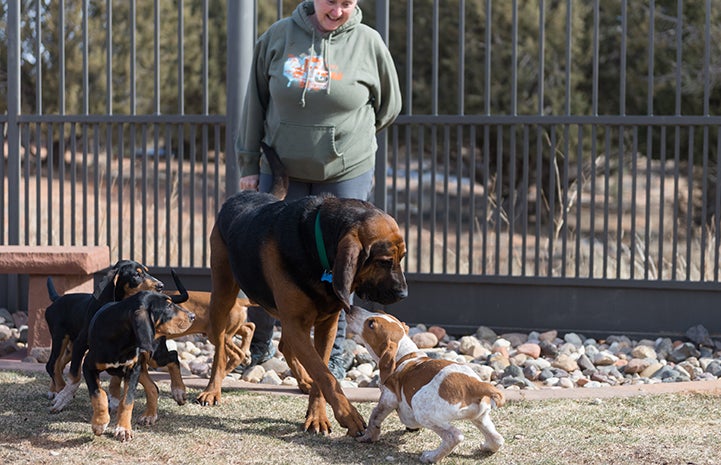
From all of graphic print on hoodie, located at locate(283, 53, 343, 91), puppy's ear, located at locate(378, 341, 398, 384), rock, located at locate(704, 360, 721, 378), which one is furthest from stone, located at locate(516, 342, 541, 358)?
puppy's ear, located at locate(378, 341, 398, 384)

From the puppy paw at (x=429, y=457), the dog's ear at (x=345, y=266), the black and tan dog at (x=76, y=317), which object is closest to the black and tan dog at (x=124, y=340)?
the black and tan dog at (x=76, y=317)

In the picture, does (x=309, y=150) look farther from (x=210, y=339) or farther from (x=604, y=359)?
(x=604, y=359)

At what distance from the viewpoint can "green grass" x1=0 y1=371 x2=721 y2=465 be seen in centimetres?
462

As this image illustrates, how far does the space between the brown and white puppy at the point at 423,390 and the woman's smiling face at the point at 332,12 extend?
185 cm

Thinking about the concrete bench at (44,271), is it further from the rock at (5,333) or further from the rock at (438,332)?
the rock at (438,332)

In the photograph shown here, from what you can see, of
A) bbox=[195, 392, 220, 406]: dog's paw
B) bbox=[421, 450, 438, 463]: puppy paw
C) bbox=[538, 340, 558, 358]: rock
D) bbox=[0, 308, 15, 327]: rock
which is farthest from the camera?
bbox=[0, 308, 15, 327]: rock

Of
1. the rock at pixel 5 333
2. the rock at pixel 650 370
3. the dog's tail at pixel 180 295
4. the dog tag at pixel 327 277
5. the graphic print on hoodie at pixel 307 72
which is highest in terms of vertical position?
the graphic print on hoodie at pixel 307 72

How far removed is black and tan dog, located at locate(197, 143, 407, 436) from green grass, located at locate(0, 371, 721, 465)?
0.73 feet

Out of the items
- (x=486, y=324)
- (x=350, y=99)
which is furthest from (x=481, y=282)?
(x=350, y=99)

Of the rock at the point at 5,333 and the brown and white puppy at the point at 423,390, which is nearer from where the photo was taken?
the brown and white puppy at the point at 423,390

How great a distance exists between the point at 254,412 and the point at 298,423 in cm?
33

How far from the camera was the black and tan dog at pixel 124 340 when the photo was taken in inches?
186

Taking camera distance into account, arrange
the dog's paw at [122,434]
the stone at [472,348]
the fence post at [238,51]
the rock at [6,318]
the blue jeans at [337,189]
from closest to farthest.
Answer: the dog's paw at [122,434], the blue jeans at [337,189], the stone at [472,348], the fence post at [238,51], the rock at [6,318]

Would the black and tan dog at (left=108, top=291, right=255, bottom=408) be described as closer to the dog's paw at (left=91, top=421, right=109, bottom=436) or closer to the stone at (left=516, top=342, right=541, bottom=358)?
the dog's paw at (left=91, top=421, right=109, bottom=436)
